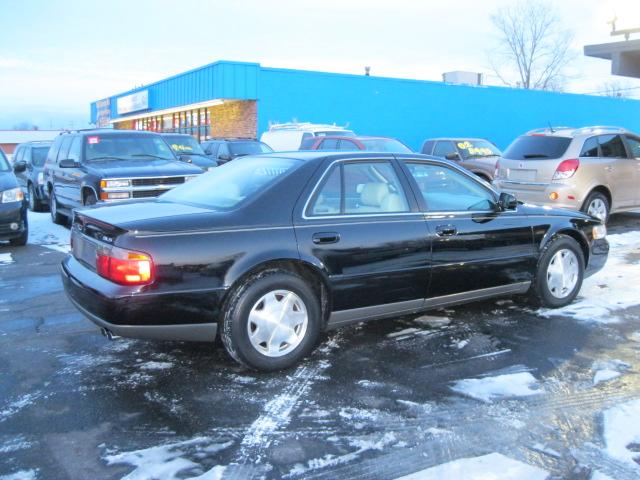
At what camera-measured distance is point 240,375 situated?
4.16m

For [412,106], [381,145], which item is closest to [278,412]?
[381,145]

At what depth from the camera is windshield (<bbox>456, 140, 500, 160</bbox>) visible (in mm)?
15008

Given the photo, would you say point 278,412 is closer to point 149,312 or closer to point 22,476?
point 149,312

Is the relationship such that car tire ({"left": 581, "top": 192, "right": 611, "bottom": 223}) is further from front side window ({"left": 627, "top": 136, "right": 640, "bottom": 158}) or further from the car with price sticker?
the car with price sticker

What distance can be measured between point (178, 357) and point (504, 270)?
2.84 meters

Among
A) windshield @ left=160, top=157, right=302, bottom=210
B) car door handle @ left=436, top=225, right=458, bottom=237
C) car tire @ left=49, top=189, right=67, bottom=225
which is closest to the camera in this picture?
windshield @ left=160, top=157, right=302, bottom=210

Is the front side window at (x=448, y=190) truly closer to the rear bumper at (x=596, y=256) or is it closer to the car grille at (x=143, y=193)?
the rear bumper at (x=596, y=256)

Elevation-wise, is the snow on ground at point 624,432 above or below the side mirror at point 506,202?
below

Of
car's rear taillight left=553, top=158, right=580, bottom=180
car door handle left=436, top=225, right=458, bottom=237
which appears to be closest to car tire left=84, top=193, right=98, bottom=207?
car door handle left=436, top=225, right=458, bottom=237

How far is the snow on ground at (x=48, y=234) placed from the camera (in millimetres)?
9461

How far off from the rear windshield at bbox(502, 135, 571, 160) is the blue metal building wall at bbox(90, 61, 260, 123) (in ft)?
47.3

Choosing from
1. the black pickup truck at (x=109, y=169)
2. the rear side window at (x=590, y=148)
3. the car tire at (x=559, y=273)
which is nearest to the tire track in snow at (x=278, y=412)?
the car tire at (x=559, y=273)

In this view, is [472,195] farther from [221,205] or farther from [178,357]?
[178,357]

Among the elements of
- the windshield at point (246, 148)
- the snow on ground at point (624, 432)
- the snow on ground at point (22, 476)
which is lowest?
the snow on ground at point (22, 476)
